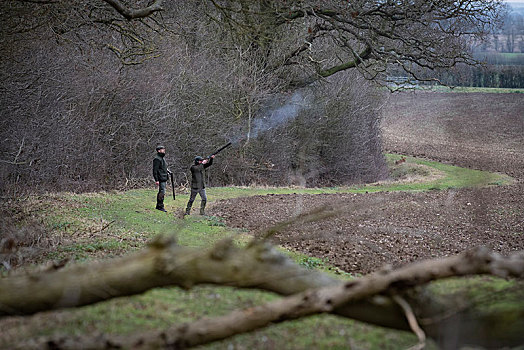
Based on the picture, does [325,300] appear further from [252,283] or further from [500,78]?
[500,78]

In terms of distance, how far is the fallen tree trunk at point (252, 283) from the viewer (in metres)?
4.40

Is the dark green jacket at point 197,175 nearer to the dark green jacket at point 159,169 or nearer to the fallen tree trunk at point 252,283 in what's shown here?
the dark green jacket at point 159,169

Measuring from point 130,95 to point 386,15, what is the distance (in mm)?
11046

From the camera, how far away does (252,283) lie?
4734 mm

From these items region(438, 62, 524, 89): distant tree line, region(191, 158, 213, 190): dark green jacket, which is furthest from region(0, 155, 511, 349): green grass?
region(438, 62, 524, 89): distant tree line

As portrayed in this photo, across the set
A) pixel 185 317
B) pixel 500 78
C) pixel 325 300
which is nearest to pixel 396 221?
pixel 185 317

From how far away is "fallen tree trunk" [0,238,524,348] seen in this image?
14.4 feet

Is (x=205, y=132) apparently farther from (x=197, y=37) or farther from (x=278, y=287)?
(x=278, y=287)

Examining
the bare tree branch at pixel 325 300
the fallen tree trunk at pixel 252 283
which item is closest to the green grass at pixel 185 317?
the fallen tree trunk at pixel 252 283

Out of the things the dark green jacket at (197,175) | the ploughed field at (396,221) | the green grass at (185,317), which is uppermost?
the dark green jacket at (197,175)

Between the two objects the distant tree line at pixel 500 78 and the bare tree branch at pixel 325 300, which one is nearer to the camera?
the bare tree branch at pixel 325 300

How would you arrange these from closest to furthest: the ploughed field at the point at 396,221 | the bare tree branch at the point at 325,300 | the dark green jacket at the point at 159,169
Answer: the bare tree branch at the point at 325,300, the ploughed field at the point at 396,221, the dark green jacket at the point at 159,169

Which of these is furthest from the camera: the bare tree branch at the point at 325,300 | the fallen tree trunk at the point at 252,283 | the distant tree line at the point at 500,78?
the distant tree line at the point at 500,78

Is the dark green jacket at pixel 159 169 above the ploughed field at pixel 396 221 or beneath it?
above
